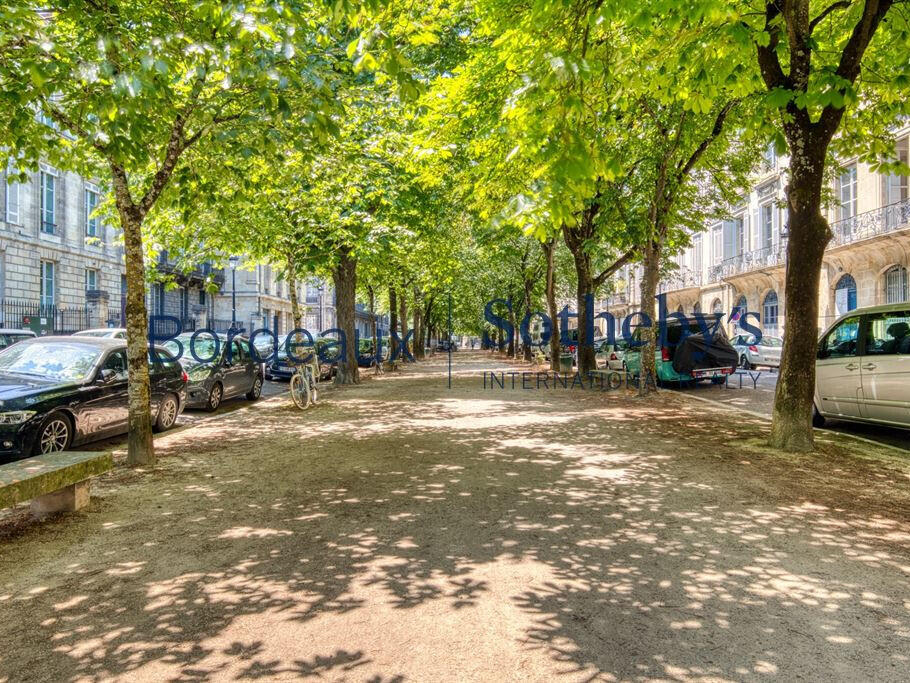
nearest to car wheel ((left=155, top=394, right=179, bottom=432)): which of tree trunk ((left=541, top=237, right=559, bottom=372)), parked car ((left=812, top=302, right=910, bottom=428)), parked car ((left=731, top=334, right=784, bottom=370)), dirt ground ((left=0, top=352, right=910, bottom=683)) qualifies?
dirt ground ((left=0, top=352, right=910, bottom=683))

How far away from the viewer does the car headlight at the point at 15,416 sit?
7.05 meters

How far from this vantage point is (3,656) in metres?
3.08

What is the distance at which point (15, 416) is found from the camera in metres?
7.14

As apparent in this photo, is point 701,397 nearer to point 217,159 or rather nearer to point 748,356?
point 217,159

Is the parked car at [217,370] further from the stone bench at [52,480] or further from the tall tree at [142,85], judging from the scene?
the stone bench at [52,480]

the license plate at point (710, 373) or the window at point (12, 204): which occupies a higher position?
the window at point (12, 204)

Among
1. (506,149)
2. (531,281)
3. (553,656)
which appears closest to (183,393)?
(506,149)

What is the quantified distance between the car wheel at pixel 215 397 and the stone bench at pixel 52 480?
7864mm

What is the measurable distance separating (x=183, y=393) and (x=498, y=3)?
8432mm

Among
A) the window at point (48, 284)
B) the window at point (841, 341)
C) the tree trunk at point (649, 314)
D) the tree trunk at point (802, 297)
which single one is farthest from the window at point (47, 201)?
the window at point (841, 341)

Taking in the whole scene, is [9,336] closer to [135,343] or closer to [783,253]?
[135,343]

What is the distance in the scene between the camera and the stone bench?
472cm

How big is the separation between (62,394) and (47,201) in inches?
1046

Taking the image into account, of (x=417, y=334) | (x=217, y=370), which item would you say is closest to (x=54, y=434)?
(x=217, y=370)
